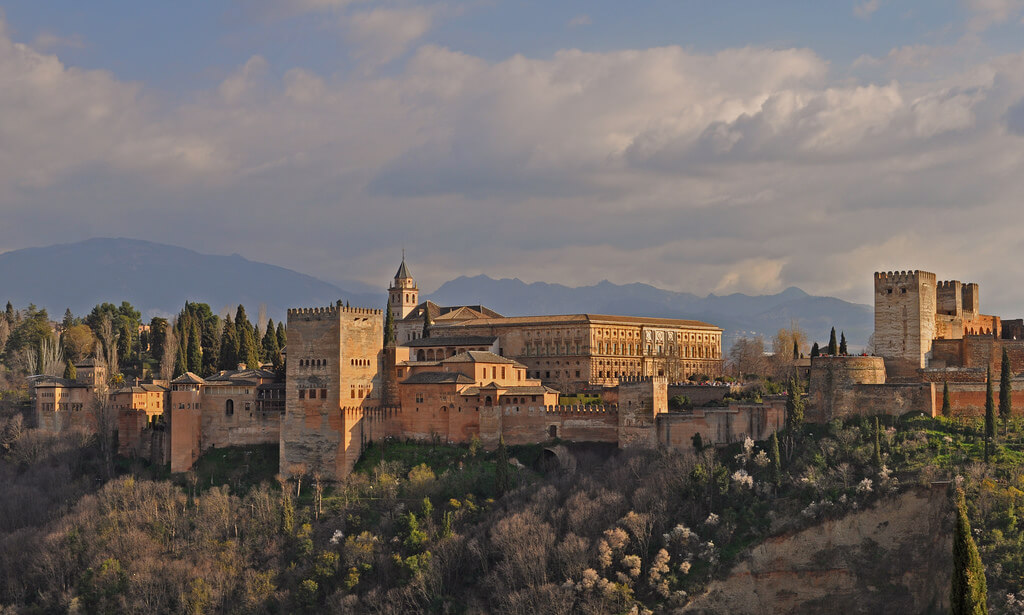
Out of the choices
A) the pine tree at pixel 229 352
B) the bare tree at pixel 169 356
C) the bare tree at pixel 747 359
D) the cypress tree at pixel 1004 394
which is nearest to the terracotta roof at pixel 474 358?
the bare tree at pixel 747 359

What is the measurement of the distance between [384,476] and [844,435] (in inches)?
922

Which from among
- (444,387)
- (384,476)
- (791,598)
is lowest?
(791,598)

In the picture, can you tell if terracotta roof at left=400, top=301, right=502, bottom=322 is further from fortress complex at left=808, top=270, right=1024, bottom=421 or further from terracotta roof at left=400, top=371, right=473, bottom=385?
fortress complex at left=808, top=270, right=1024, bottom=421

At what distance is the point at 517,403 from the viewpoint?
63.7 metres

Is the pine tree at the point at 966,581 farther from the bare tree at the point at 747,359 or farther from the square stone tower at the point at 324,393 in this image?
the bare tree at the point at 747,359

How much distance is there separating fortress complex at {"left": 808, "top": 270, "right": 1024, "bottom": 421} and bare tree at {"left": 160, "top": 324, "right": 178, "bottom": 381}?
50.6 meters

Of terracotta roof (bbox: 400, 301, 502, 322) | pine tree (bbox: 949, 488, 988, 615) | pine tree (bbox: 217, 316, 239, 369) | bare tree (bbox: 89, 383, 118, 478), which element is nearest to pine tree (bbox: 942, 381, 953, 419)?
pine tree (bbox: 949, 488, 988, 615)

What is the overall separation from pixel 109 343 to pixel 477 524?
51465 millimetres

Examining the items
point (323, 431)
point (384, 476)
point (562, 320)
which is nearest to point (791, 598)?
point (384, 476)

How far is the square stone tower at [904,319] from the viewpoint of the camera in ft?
204

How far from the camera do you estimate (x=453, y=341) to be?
3270 inches

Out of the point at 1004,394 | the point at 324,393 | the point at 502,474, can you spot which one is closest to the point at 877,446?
the point at 1004,394

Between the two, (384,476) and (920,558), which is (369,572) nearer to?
(384,476)

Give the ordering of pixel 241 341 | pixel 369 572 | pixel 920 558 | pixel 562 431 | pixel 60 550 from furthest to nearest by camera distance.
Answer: pixel 241 341
pixel 562 431
pixel 60 550
pixel 369 572
pixel 920 558
